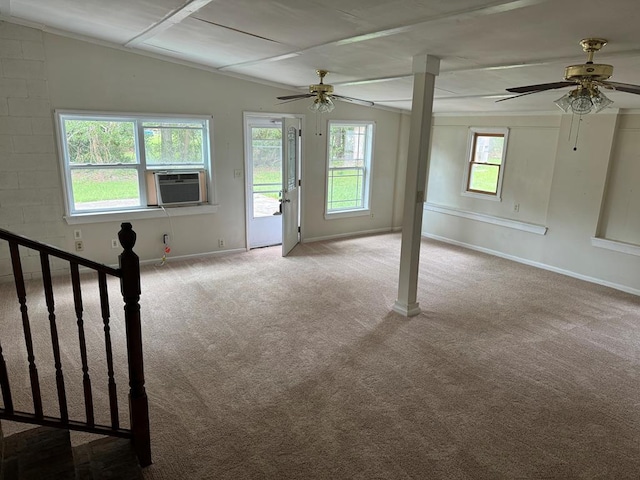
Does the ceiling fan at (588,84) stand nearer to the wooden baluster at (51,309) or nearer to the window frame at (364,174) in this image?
the wooden baluster at (51,309)

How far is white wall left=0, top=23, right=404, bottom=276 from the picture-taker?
4422 millimetres

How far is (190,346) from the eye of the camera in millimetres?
3498

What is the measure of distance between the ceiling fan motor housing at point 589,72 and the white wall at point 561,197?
285cm

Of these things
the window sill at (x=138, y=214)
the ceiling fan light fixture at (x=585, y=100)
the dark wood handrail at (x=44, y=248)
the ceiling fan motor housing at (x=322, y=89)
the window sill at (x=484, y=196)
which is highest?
the ceiling fan motor housing at (x=322, y=89)

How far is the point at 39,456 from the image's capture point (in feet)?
6.18

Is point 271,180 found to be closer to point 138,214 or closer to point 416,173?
point 138,214

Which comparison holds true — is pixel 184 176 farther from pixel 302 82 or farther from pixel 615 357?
pixel 615 357

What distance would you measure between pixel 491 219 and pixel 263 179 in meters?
3.56

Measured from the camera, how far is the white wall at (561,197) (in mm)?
5051

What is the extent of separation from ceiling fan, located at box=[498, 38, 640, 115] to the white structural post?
3.19 ft

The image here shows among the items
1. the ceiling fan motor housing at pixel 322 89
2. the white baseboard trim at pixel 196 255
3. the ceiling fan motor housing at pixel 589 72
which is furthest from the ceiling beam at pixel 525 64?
the white baseboard trim at pixel 196 255

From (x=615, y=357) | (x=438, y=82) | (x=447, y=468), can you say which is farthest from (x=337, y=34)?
(x=615, y=357)

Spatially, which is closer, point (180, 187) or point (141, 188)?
point (141, 188)

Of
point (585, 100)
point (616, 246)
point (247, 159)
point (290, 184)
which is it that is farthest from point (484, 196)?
point (585, 100)
